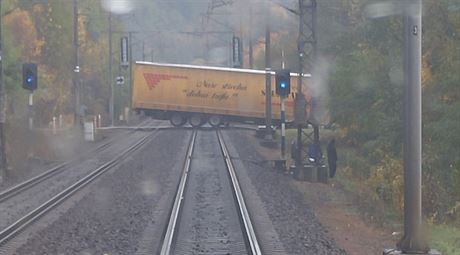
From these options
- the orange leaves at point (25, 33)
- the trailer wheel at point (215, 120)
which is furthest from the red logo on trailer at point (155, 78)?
the orange leaves at point (25, 33)

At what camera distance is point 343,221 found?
1966cm

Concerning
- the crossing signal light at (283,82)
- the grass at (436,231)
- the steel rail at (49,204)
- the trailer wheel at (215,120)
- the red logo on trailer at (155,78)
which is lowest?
the grass at (436,231)

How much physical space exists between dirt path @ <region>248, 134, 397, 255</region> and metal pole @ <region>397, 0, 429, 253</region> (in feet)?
11.0

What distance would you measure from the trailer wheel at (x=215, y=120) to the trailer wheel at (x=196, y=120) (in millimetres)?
596

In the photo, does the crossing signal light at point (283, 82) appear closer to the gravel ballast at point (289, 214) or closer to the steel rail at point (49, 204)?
the gravel ballast at point (289, 214)

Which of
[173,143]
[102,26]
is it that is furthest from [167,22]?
[173,143]

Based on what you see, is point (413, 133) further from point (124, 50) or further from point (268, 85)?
point (124, 50)

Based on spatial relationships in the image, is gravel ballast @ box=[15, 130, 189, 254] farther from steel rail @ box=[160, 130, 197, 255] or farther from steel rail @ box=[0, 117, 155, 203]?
steel rail @ box=[0, 117, 155, 203]

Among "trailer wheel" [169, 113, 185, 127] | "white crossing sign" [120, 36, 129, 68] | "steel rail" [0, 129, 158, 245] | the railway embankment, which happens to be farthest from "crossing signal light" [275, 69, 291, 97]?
"white crossing sign" [120, 36, 129, 68]

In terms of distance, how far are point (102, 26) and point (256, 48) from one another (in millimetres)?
22778

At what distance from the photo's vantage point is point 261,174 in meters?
31.0

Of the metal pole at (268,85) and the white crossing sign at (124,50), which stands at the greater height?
the white crossing sign at (124,50)

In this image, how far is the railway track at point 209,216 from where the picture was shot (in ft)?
50.8

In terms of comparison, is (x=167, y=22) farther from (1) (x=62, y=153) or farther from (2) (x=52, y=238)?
(2) (x=52, y=238)
